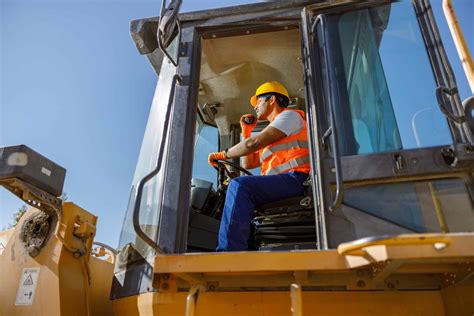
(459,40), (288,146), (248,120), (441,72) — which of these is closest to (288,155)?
(288,146)

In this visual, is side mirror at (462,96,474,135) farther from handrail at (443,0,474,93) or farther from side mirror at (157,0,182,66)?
side mirror at (157,0,182,66)

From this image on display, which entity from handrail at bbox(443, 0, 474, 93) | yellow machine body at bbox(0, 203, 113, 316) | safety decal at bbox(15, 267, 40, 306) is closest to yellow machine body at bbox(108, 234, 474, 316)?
yellow machine body at bbox(0, 203, 113, 316)

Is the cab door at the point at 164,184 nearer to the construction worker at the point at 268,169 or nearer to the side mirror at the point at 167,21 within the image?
the side mirror at the point at 167,21

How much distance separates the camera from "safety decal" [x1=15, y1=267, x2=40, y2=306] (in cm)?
218

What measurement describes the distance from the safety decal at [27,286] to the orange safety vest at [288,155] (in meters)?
1.52

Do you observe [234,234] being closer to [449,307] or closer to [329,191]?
[329,191]

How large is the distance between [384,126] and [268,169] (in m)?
0.84

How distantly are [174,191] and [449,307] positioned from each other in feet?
4.63

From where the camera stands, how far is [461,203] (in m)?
1.96

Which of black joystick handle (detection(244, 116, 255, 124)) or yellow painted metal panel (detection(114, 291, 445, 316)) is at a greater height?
black joystick handle (detection(244, 116, 255, 124))

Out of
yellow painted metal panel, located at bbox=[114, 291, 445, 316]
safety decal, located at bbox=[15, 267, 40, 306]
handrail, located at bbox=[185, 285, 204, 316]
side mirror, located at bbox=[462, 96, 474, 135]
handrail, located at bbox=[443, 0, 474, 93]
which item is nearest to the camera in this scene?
handrail, located at bbox=[185, 285, 204, 316]

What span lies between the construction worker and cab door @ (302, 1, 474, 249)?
1.36 feet

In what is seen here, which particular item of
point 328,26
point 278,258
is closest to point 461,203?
A: point 278,258

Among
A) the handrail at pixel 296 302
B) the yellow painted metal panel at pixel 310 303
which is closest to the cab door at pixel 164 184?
the yellow painted metal panel at pixel 310 303
